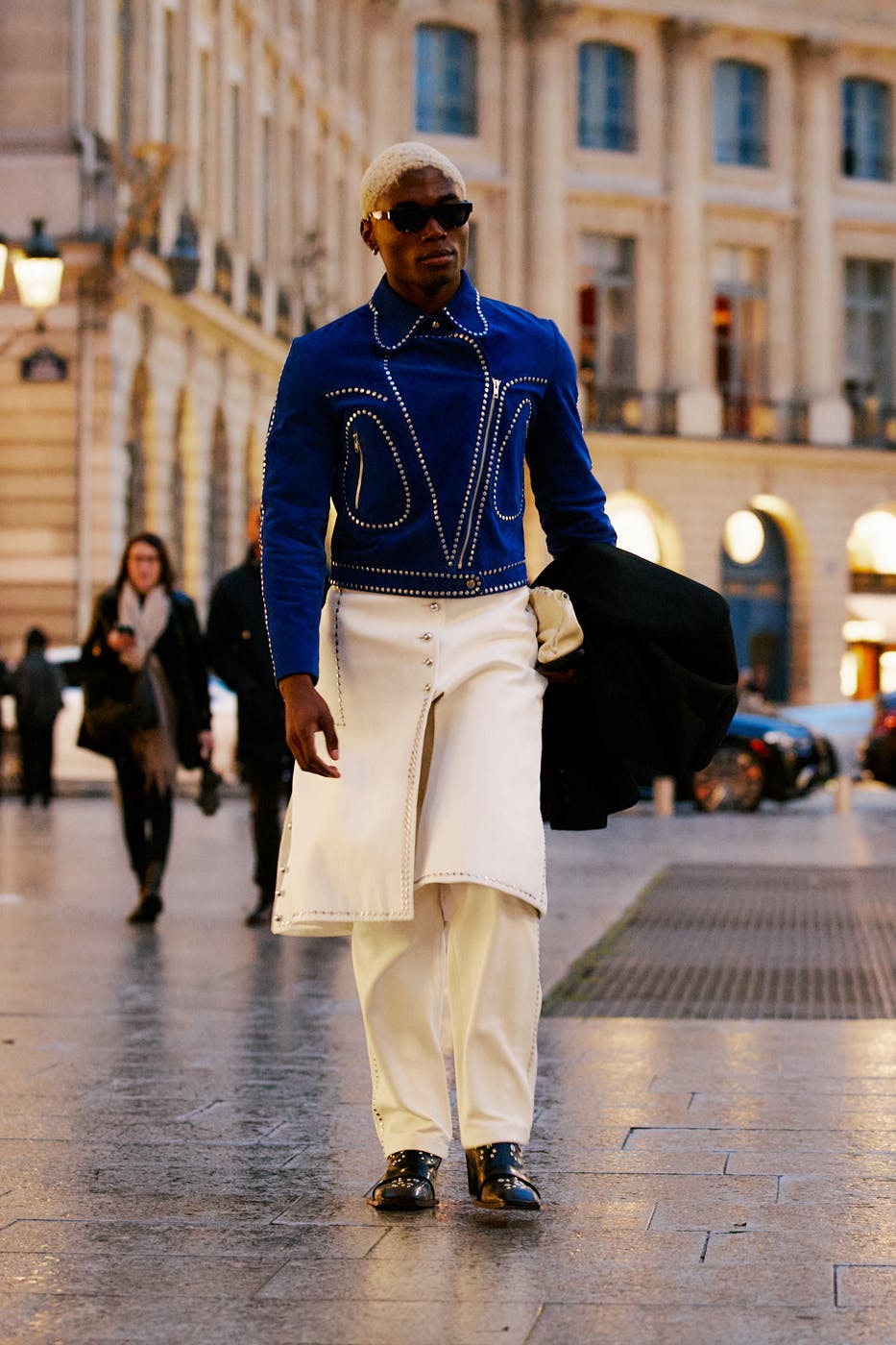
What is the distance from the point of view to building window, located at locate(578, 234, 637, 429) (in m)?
53.1

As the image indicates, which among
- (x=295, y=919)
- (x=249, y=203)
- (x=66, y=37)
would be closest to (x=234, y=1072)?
(x=295, y=919)

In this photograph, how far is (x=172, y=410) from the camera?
109 feet

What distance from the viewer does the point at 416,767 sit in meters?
5.18

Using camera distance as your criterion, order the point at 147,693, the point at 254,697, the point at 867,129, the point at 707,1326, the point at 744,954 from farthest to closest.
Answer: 1. the point at 867,129
2. the point at 254,697
3. the point at 147,693
4. the point at 744,954
5. the point at 707,1326

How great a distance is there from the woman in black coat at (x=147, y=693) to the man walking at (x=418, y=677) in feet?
21.4

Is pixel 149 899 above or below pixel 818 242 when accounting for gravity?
below

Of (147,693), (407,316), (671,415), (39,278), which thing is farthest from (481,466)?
(671,415)

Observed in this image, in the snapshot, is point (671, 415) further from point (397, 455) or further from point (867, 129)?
point (397, 455)

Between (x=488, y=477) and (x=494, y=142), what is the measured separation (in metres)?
49.1

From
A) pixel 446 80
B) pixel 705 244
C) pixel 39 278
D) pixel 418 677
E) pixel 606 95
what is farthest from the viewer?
pixel 705 244

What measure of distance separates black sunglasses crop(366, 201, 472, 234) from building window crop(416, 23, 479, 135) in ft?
158

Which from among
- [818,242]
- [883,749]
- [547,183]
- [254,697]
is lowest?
[883,749]

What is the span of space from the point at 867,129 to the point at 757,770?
116 feet

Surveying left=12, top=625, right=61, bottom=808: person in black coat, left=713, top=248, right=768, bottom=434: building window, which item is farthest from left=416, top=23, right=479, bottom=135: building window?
left=12, top=625, right=61, bottom=808: person in black coat
